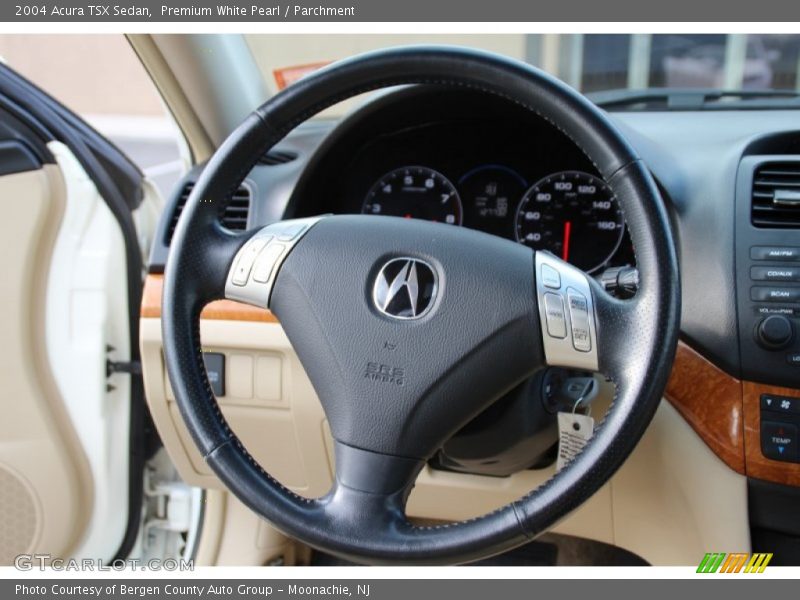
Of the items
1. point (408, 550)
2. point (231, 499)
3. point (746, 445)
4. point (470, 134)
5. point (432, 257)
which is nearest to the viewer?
point (408, 550)

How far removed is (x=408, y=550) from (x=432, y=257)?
0.32 m

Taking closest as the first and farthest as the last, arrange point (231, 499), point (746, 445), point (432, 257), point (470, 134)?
point (432, 257) < point (746, 445) < point (470, 134) < point (231, 499)

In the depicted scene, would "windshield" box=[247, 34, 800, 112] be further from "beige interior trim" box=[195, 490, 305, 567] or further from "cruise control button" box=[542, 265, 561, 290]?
→ "beige interior trim" box=[195, 490, 305, 567]

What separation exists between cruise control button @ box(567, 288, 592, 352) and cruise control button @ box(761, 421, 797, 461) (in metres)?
0.38

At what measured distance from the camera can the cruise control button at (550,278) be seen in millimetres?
801

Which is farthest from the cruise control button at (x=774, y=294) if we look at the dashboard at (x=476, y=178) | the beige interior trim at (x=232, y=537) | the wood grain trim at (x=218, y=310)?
the beige interior trim at (x=232, y=537)

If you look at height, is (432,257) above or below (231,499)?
above

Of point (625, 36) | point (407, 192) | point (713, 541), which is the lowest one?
point (713, 541)

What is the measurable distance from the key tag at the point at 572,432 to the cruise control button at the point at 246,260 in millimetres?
440

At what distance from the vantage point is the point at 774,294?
0.98 metres

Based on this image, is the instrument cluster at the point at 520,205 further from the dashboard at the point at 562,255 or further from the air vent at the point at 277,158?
the air vent at the point at 277,158

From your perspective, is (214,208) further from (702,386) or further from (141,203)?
(141,203)

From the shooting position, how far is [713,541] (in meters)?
1.09

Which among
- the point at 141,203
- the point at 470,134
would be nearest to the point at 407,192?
the point at 470,134
